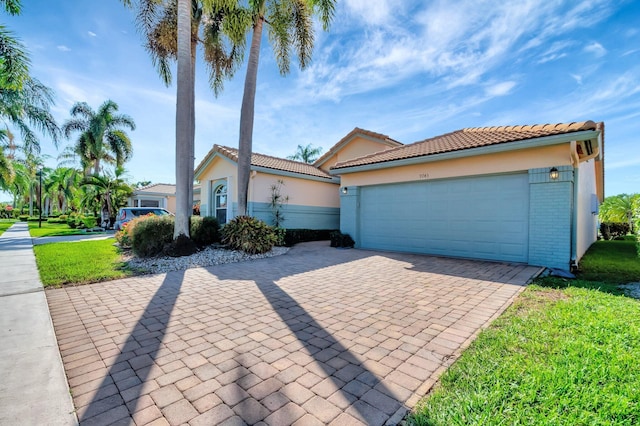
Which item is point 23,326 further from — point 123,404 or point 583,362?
point 583,362

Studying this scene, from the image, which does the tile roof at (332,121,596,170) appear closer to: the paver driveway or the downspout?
the downspout

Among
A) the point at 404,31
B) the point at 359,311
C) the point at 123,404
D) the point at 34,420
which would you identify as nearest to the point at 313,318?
the point at 359,311

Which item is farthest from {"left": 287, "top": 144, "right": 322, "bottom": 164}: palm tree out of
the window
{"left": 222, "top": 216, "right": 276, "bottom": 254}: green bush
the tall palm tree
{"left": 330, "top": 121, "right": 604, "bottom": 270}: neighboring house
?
{"left": 222, "top": 216, "right": 276, "bottom": 254}: green bush

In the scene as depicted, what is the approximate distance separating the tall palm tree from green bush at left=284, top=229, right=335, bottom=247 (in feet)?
15.3

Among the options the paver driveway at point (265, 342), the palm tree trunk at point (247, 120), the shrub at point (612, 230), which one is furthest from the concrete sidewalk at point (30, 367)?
the shrub at point (612, 230)

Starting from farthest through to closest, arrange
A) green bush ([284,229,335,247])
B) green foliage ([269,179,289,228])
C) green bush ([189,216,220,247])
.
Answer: green foliage ([269,179,289,228]) → green bush ([284,229,335,247]) → green bush ([189,216,220,247])

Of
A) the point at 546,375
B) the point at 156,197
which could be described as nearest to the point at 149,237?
the point at 546,375

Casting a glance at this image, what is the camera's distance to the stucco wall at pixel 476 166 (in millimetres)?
7777

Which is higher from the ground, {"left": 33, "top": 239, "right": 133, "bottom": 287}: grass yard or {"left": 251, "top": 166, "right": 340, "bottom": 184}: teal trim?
{"left": 251, "top": 166, "right": 340, "bottom": 184}: teal trim

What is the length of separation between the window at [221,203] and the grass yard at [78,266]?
5.52m

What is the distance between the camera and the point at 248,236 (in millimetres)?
10359

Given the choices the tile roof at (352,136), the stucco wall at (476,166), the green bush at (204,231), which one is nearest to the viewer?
the stucco wall at (476,166)

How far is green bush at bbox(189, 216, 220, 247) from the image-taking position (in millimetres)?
10816

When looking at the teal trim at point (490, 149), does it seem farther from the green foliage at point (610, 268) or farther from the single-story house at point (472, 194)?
the green foliage at point (610, 268)
